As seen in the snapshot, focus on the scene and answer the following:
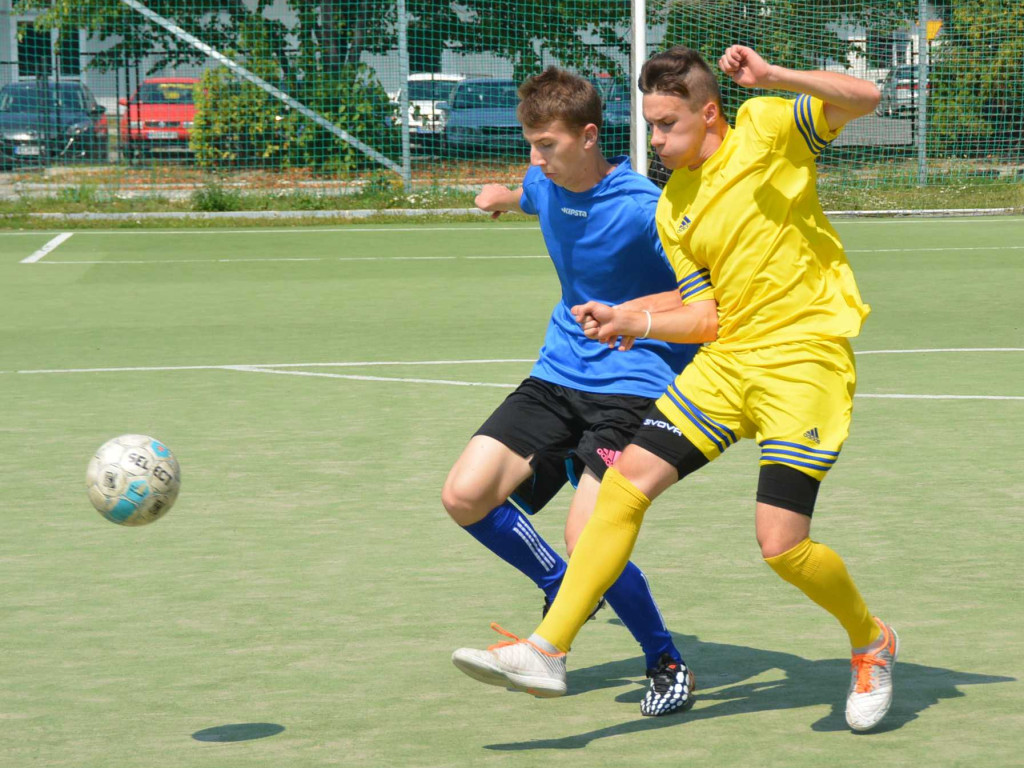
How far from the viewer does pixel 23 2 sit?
29.3 metres

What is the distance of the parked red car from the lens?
2569cm

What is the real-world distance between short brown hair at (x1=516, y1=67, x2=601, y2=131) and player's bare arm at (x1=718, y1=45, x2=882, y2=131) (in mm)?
539

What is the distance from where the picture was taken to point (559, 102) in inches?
191

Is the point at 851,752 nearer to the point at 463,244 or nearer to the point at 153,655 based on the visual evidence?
the point at 153,655

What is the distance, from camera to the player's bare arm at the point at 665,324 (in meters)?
4.45

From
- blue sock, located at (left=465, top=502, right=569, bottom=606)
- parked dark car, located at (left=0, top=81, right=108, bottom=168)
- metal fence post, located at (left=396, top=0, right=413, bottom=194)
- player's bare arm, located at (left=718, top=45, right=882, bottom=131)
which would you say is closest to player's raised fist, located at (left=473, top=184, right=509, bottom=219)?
blue sock, located at (left=465, top=502, right=569, bottom=606)

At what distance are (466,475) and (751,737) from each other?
3.77 ft

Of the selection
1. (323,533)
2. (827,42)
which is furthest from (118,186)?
(323,533)

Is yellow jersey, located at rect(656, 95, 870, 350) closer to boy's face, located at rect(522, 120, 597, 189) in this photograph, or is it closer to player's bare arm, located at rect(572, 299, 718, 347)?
player's bare arm, located at rect(572, 299, 718, 347)

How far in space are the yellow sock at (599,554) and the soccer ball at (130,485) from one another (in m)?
1.47

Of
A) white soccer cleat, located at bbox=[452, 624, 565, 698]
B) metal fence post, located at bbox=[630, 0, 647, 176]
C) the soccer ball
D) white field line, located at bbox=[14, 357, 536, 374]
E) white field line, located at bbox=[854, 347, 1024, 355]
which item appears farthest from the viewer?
metal fence post, located at bbox=[630, 0, 647, 176]

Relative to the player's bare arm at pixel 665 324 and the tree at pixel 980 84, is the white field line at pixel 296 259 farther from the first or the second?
the player's bare arm at pixel 665 324

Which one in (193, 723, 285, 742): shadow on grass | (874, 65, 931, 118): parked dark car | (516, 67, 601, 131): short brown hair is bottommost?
(193, 723, 285, 742): shadow on grass

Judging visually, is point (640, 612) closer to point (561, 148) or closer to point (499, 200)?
point (561, 148)
